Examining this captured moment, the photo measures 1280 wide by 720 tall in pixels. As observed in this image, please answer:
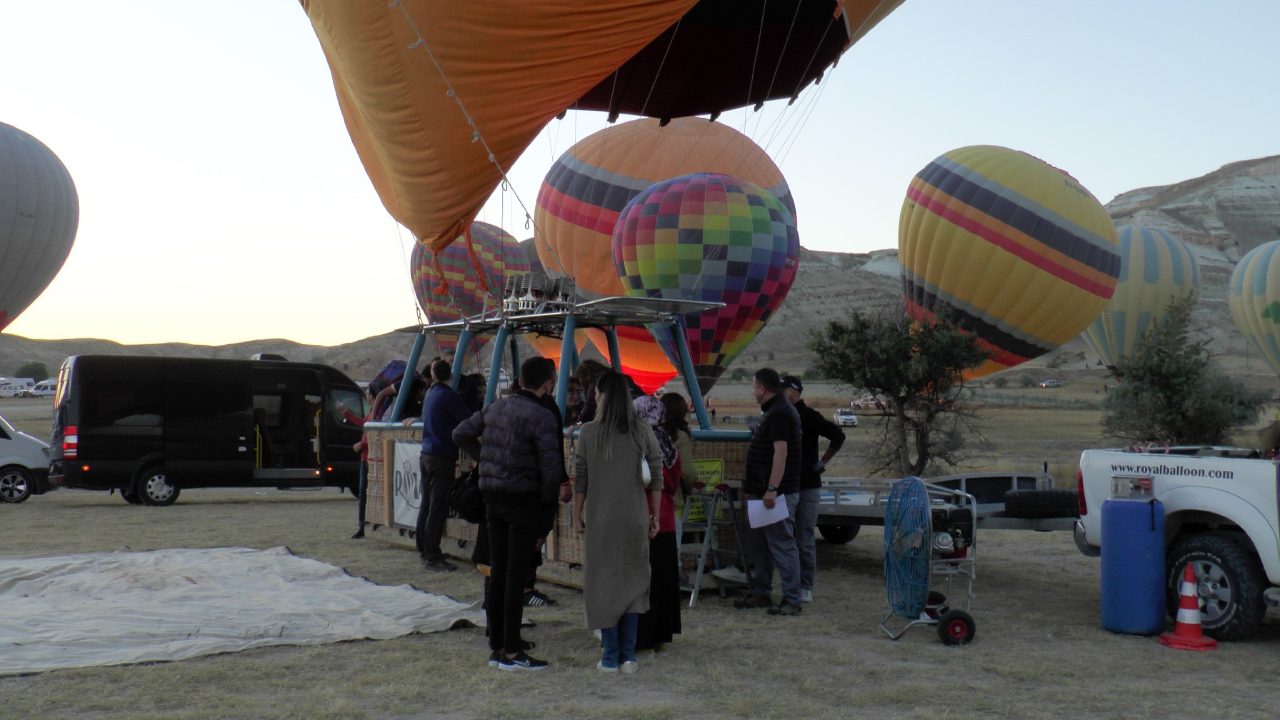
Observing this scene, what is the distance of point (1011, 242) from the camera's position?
28.1 m

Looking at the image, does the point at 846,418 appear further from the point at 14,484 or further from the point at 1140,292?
the point at 14,484

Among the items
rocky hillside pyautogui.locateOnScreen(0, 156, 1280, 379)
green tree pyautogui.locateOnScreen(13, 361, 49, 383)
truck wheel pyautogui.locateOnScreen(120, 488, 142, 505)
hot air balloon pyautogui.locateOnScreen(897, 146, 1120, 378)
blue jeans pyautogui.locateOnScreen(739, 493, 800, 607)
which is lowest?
truck wheel pyautogui.locateOnScreen(120, 488, 142, 505)

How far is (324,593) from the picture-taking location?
344 inches

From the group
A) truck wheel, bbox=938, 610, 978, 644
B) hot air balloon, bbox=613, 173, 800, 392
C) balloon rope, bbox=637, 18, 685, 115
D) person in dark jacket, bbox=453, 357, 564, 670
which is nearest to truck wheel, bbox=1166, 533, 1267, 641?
truck wheel, bbox=938, 610, 978, 644

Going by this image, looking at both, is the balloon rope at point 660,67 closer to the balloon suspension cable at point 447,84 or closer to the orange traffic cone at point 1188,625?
the balloon suspension cable at point 447,84

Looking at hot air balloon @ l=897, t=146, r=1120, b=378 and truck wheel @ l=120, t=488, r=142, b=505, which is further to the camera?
hot air balloon @ l=897, t=146, r=1120, b=378

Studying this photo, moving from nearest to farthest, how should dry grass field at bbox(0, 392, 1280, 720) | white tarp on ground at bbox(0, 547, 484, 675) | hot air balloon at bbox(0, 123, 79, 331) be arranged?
dry grass field at bbox(0, 392, 1280, 720) < white tarp on ground at bbox(0, 547, 484, 675) < hot air balloon at bbox(0, 123, 79, 331)

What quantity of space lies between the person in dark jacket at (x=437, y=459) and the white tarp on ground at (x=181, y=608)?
906mm

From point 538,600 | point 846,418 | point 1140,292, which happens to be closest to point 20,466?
point 538,600

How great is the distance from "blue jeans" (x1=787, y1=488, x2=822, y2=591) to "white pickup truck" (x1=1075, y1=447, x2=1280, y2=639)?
1.92 metres

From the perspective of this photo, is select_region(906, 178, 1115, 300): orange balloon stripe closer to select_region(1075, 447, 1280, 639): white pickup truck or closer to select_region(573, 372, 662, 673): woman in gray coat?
select_region(1075, 447, 1280, 639): white pickup truck

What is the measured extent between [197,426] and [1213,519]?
1480 centimetres

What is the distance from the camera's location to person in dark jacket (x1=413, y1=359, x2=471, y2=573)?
9992mm

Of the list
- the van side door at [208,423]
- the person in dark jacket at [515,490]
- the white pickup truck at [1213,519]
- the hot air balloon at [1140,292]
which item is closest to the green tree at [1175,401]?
the hot air balloon at [1140,292]
